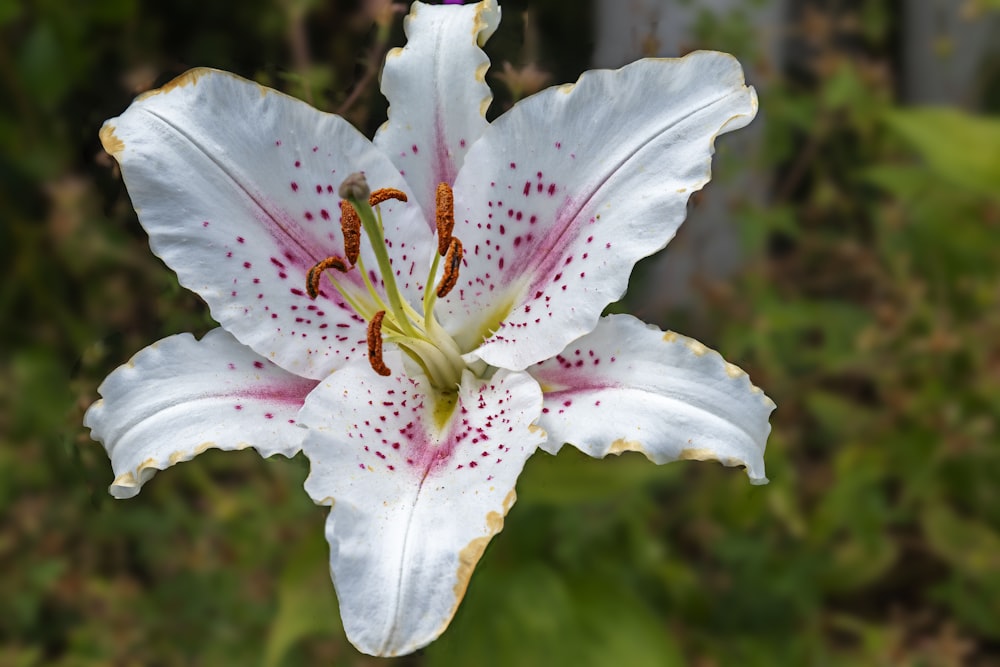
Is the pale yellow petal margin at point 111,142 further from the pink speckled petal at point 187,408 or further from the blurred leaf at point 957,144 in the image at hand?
the blurred leaf at point 957,144

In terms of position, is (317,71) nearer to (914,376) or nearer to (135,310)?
(135,310)

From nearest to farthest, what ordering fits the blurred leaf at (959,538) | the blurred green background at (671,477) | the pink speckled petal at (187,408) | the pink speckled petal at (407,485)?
1. the pink speckled petal at (407,485)
2. the pink speckled petal at (187,408)
3. the blurred green background at (671,477)
4. the blurred leaf at (959,538)

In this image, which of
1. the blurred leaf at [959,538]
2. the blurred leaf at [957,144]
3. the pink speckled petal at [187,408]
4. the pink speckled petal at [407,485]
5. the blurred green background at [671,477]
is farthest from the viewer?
the blurred leaf at [957,144]

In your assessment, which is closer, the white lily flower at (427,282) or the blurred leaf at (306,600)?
the white lily flower at (427,282)

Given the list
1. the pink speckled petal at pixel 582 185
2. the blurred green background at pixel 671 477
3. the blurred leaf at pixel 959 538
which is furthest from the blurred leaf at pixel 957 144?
the pink speckled petal at pixel 582 185

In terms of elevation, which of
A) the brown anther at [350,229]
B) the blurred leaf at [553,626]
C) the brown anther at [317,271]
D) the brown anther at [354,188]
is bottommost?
the blurred leaf at [553,626]

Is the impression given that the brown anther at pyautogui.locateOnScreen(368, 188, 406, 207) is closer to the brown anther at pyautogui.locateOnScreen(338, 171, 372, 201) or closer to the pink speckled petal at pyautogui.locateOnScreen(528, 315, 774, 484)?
the brown anther at pyautogui.locateOnScreen(338, 171, 372, 201)

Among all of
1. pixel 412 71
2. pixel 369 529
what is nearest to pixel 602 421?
pixel 369 529

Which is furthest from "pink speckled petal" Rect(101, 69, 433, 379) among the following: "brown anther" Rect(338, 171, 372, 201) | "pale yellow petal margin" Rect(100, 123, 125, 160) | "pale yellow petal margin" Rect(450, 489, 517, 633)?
"pale yellow petal margin" Rect(450, 489, 517, 633)
